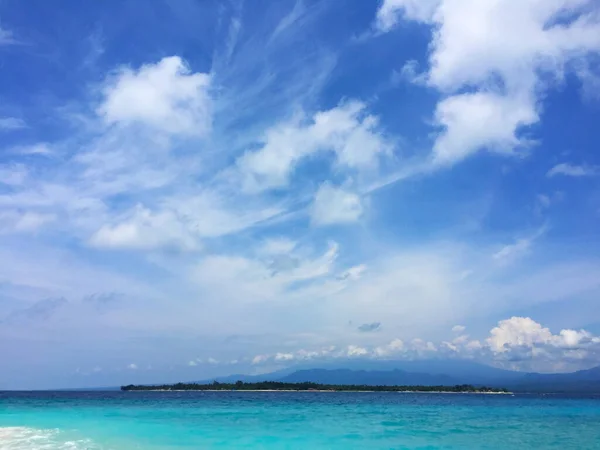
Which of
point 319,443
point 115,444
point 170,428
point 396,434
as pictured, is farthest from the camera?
point 170,428

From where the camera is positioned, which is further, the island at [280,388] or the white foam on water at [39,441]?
the island at [280,388]

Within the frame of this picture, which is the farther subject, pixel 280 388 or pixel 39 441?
pixel 280 388

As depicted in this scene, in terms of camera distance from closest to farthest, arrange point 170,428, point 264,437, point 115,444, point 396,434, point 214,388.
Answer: point 115,444, point 264,437, point 396,434, point 170,428, point 214,388

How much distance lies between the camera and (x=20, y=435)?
24641 mm

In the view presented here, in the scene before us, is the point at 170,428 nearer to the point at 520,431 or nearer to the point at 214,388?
the point at 520,431

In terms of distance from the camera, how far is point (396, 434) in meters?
27.8

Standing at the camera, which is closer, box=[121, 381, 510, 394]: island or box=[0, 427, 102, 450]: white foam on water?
box=[0, 427, 102, 450]: white foam on water

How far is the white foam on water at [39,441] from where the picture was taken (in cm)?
2034

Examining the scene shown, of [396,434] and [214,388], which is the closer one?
[396,434]

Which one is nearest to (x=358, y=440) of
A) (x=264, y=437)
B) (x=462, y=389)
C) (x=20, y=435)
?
(x=264, y=437)

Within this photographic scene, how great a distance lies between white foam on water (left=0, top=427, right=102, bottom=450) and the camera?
66.7ft

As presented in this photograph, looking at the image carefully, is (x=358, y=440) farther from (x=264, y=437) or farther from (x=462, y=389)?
(x=462, y=389)

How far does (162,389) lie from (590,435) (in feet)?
495

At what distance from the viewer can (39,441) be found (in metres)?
22.3
